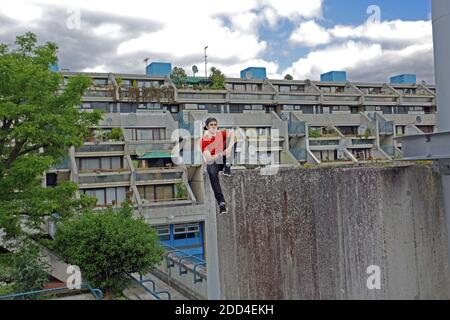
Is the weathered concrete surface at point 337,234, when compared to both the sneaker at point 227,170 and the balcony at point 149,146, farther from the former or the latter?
the balcony at point 149,146

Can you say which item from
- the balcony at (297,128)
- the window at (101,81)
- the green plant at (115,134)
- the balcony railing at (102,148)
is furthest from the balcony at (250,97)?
the balcony railing at (102,148)

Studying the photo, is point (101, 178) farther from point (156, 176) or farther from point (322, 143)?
point (322, 143)

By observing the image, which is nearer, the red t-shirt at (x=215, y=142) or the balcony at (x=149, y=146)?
the red t-shirt at (x=215, y=142)

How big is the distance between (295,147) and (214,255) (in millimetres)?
27282

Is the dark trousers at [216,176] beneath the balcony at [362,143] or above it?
beneath

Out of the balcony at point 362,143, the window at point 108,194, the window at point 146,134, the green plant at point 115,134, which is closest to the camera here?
the window at point 108,194

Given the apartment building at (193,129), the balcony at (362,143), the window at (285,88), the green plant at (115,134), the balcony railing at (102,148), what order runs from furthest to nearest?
the window at (285,88), the balcony at (362,143), the green plant at (115,134), the balcony railing at (102,148), the apartment building at (193,129)

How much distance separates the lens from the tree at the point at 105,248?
12703 mm

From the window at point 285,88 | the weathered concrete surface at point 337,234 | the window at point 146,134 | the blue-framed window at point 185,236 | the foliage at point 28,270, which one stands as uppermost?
the window at point 285,88

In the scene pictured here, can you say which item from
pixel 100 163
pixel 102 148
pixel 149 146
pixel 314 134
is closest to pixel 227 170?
pixel 102 148

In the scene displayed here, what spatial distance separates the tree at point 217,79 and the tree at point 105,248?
2283 cm

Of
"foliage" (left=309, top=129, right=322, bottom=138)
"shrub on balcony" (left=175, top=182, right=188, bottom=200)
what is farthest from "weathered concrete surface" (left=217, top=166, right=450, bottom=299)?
"foliage" (left=309, top=129, right=322, bottom=138)

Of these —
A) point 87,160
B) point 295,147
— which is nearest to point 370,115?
point 295,147

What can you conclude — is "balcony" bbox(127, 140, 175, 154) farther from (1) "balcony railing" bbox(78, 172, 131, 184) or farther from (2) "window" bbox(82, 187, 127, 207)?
(2) "window" bbox(82, 187, 127, 207)
